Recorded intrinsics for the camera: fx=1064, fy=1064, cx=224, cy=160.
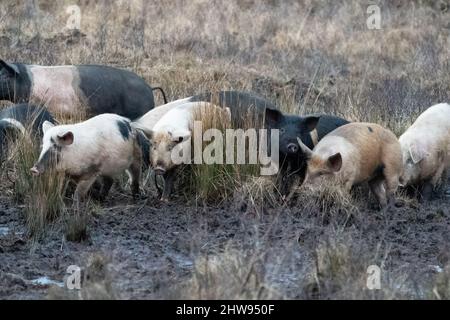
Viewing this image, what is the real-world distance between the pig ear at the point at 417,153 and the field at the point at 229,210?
0.37m

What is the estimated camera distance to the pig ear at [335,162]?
876cm

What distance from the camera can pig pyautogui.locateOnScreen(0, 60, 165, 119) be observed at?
11.3 metres

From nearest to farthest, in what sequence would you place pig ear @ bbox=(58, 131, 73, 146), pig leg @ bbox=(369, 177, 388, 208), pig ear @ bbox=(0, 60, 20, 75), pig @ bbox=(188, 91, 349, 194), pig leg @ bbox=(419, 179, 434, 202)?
pig ear @ bbox=(58, 131, 73, 146)
pig @ bbox=(188, 91, 349, 194)
pig leg @ bbox=(369, 177, 388, 208)
pig leg @ bbox=(419, 179, 434, 202)
pig ear @ bbox=(0, 60, 20, 75)

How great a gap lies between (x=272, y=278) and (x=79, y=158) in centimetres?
267

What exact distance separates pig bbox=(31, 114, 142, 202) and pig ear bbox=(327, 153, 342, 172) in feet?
5.40

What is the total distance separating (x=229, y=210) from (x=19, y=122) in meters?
2.27

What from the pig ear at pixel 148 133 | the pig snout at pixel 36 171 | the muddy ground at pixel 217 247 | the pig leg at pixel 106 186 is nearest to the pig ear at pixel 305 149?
the muddy ground at pixel 217 247

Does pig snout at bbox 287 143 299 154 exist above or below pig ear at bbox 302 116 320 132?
below

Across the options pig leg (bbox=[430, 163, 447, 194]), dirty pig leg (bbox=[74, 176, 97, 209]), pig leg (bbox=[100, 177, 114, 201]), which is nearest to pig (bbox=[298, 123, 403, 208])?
pig leg (bbox=[430, 163, 447, 194])

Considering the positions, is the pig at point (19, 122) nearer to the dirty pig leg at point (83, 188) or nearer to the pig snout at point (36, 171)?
the dirty pig leg at point (83, 188)

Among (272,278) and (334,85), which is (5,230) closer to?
(272,278)

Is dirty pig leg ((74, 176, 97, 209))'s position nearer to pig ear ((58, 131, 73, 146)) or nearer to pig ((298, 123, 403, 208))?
pig ear ((58, 131, 73, 146))

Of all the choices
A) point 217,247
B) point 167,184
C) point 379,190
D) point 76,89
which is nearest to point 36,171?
point 167,184

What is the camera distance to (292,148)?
350 inches
